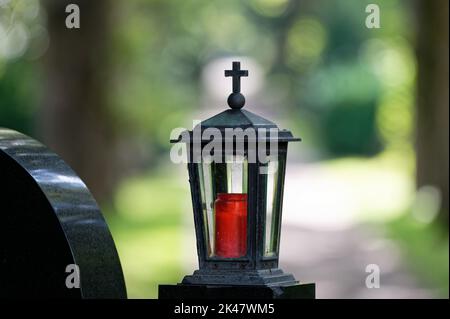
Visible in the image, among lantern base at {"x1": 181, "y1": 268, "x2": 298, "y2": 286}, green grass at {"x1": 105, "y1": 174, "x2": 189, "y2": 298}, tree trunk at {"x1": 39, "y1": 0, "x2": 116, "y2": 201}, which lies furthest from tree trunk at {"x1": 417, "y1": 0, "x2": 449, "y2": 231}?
lantern base at {"x1": 181, "y1": 268, "x2": 298, "y2": 286}

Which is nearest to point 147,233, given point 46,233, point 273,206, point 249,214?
point 273,206

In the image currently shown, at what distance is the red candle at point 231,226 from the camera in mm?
5195

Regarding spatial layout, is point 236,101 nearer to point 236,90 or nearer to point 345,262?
point 236,90

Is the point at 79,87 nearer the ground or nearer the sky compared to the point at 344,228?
nearer the sky

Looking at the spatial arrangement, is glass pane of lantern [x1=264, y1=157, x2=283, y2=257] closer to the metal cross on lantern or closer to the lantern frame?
the lantern frame

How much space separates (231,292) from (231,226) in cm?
33

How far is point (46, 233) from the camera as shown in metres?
4.86

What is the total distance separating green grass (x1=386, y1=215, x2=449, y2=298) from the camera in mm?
15742

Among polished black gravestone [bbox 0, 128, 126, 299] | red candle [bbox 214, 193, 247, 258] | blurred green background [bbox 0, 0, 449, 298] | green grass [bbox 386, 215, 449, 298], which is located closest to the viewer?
polished black gravestone [bbox 0, 128, 126, 299]

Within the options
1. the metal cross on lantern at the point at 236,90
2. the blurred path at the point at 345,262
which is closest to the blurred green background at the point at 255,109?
the blurred path at the point at 345,262

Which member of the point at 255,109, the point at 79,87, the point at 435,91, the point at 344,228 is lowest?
the point at 344,228

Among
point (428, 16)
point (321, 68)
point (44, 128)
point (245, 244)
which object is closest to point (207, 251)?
point (245, 244)

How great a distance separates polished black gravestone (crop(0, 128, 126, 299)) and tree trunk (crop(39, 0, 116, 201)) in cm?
1601
